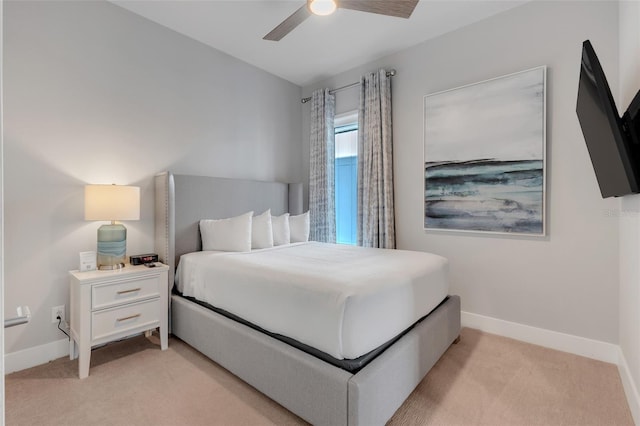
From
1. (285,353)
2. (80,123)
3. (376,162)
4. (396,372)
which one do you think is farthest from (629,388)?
(80,123)

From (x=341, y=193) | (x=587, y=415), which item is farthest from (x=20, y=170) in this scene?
(x=587, y=415)

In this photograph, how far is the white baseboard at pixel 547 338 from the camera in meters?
2.50

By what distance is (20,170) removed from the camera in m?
2.37

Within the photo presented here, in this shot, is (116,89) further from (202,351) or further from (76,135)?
(202,351)

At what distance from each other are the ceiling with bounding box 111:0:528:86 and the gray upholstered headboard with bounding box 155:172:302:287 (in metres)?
1.50

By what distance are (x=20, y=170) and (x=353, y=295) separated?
2.62m

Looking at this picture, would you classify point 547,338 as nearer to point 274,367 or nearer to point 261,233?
point 274,367

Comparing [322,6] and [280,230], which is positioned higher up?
[322,6]

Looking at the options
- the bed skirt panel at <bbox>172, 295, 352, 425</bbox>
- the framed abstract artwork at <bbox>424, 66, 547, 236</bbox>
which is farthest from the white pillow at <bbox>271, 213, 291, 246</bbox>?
the framed abstract artwork at <bbox>424, 66, 547, 236</bbox>

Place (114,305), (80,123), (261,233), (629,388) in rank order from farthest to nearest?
(261,233) < (80,123) < (114,305) < (629,388)

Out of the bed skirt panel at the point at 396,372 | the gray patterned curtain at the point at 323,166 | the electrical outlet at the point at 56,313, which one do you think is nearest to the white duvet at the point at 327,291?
the bed skirt panel at the point at 396,372

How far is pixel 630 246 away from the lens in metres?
2.07

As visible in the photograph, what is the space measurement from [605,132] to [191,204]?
322 centimetres

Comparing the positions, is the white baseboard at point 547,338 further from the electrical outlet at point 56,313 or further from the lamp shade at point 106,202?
the electrical outlet at point 56,313
